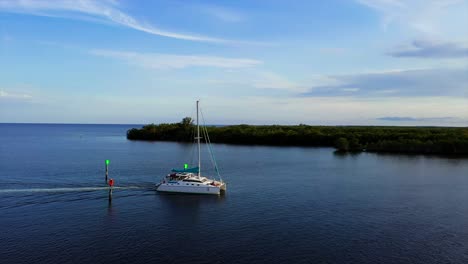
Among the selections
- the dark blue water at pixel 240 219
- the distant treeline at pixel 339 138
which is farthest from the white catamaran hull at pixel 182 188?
the distant treeline at pixel 339 138

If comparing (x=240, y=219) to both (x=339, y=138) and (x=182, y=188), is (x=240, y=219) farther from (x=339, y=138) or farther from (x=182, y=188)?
(x=339, y=138)

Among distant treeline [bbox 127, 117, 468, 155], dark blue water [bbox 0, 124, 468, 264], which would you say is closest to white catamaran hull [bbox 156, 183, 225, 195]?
dark blue water [bbox 0, 124, 468, 264]

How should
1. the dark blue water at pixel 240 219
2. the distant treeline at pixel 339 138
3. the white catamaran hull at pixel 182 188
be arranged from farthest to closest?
the distant treeline at pixel 339 138 → the white catamaran hull at pixel 182 188 → the dark blue water at pixel 240 219

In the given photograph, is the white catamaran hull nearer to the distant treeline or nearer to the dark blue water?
the dark blue water

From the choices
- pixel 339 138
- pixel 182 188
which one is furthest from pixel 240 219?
pixel 339 138

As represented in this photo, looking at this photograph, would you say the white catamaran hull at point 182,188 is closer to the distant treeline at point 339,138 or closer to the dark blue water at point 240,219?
the dark blue water at point 240,219

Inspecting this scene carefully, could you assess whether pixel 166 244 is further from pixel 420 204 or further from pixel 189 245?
pixel 420 204
